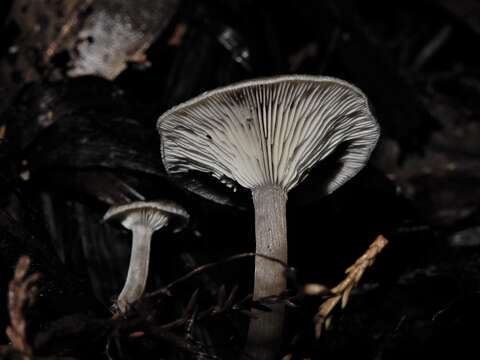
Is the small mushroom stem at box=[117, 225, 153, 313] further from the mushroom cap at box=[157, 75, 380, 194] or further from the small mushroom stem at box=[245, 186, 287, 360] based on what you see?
the small mushroom stem at box=[245, 186, 287, 360]

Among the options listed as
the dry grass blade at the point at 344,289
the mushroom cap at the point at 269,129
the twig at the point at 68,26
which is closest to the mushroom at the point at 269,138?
the mushroom cap at the point at 269,129

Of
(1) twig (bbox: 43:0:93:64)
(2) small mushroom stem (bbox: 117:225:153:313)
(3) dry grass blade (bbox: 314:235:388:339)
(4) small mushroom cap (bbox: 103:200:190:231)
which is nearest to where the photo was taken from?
(3) dry grass blade (bbox: 314:235:388:339)

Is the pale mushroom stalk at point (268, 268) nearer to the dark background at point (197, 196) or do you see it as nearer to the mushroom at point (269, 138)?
the mushroom at point (269, 138)

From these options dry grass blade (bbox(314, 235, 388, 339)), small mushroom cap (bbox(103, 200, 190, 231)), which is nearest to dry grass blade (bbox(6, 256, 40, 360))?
small mushroom cap (bbox(103, 200, 190, 231))

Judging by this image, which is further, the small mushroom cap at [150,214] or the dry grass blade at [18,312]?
the small mushroom cap at [150,214]

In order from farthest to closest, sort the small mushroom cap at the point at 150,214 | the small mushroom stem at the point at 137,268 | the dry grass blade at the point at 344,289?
the small mushroom cap at the point at 150,214 < the small mushroom stem at the point at 137,268 < the dry grass blade at the point at 344,289

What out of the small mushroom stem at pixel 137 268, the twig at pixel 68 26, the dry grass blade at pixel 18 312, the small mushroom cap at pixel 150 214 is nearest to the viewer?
the dry grass blade at pixel 18 312

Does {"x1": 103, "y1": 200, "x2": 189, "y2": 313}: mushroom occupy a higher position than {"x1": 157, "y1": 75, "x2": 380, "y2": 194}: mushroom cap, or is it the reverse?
{"x1": 157, "y1": 75, "x2": 380, "y2": 194}: mushroom cap

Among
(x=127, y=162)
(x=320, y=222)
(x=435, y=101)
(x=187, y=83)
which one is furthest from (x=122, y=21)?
(x=435, y=101)
